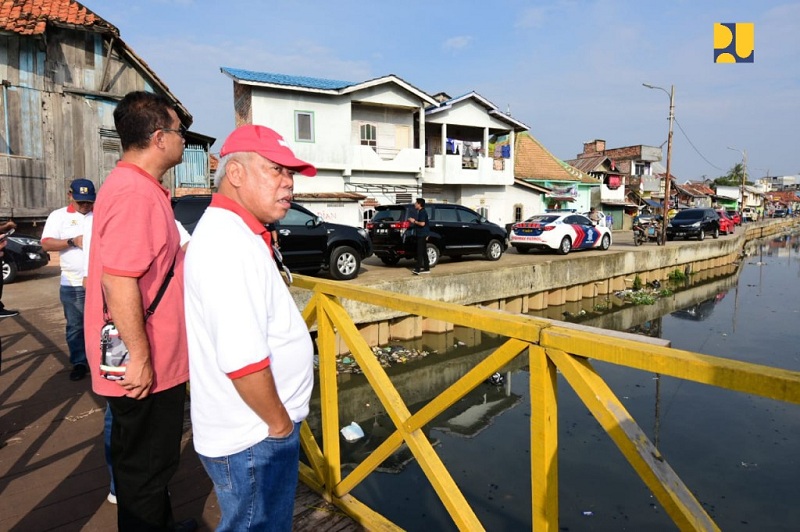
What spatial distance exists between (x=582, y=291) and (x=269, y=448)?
1493 centimetres

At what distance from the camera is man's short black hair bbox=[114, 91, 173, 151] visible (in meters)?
1.99

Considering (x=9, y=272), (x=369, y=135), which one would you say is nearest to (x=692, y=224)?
(x=369, y=135)

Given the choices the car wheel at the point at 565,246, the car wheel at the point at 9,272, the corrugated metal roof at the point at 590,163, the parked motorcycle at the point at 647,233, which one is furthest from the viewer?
the corrugated metal roof at the point at 590,163

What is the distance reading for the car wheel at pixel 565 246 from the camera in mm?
16125

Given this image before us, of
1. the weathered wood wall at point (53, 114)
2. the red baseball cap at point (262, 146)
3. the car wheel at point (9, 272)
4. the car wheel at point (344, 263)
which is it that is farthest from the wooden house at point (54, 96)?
the red baseball cap at point (262, 146)

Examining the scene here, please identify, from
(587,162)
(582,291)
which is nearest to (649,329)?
(582,291)

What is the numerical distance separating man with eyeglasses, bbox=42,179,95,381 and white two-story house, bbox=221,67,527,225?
1413 centimetres

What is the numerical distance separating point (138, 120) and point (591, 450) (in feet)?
20.3

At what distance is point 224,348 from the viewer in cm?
133

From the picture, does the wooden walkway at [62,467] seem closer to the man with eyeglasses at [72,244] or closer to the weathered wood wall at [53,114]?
the man with eyeglasses at [72,244]

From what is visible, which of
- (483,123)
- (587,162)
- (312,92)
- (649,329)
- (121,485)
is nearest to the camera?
(121,485)

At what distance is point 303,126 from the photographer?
20.1m

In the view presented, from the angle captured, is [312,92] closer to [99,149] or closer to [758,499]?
[99,149]

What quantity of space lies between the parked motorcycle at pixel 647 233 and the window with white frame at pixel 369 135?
1258cm
